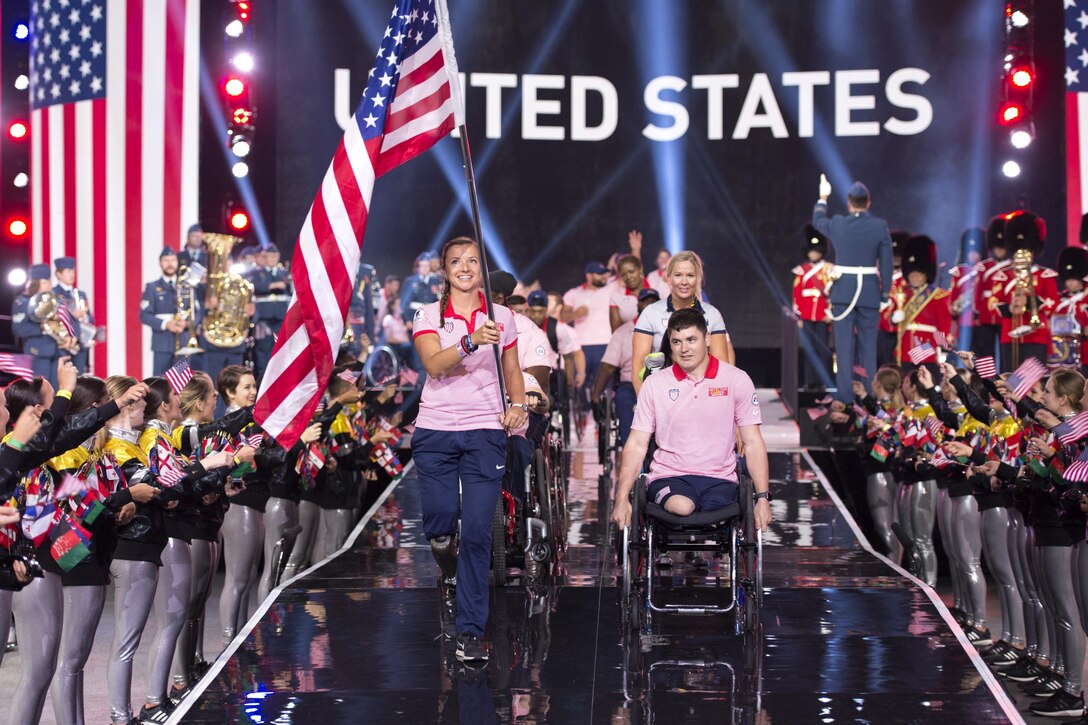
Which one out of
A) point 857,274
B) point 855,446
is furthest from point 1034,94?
point 855,446

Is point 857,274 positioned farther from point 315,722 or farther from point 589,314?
point 315,722

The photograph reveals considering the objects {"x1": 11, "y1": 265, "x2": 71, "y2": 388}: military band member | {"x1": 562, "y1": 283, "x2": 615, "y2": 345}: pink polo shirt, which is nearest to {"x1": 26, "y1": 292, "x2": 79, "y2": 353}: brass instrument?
{"x1": 11, "y1": 265, "x2": 71, "y2": 388}: military band member

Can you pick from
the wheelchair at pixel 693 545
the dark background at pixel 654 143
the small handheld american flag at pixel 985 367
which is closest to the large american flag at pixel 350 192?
the wheelchair at pixel 693 545

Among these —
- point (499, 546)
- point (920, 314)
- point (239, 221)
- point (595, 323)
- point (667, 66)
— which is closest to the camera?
point (499, 546)

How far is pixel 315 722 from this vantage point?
5254 mm

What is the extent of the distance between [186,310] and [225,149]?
2.59 m

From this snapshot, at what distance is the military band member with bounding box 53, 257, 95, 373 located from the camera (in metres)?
16.0

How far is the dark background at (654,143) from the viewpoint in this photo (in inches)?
737

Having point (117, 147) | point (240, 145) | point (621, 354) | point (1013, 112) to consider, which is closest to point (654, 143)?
point (1013, 112)

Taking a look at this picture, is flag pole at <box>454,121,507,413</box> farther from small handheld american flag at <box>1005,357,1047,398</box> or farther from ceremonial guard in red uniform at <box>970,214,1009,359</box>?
ceremonial guard in red uniform at <box>970,214,1009,359</box>

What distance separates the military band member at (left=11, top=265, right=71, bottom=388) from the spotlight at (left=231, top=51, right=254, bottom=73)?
316 cm

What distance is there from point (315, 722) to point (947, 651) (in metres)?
2.62

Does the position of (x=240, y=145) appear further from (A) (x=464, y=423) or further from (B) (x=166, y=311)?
(A) (x=464, y=423)

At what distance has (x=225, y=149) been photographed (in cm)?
1784
